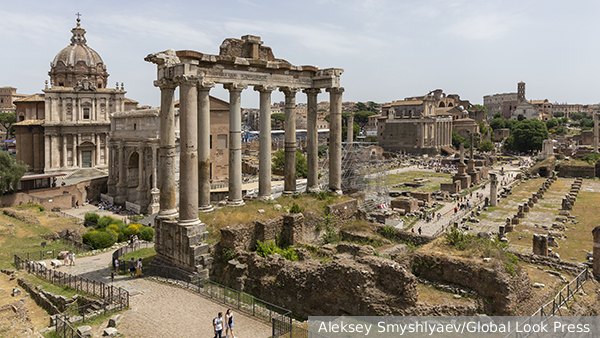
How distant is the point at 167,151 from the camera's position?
47.0ft

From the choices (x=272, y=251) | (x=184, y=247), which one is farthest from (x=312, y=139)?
(x=184, y=247)

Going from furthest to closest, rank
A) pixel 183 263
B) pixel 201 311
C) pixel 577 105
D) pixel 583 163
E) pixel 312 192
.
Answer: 1. pixel 577 105
2. pixel 583 163
3. pixel 312 192
4. pixel 183 263
5. pixel 201 311

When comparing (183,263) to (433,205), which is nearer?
(183,263)

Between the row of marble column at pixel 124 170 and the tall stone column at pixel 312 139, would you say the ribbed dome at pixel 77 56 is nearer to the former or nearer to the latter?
the row of marble column at pixel 124 170

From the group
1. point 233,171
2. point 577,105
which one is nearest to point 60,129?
point 233,171

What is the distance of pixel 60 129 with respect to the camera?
50.6 m

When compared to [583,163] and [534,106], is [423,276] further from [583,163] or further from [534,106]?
[534,106]

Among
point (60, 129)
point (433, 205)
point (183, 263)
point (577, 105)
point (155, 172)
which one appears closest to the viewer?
point (183, 263)

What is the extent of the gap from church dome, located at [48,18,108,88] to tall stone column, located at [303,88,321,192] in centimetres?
4723

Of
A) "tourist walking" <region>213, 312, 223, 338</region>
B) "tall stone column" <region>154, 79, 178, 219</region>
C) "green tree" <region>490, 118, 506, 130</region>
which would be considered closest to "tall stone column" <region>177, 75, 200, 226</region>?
"tall stone column" <region>154, 79, 178, 219</region>

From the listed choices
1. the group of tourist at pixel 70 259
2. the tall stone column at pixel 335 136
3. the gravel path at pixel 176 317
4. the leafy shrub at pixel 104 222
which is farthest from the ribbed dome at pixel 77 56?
the gravel path at pixel 176 317

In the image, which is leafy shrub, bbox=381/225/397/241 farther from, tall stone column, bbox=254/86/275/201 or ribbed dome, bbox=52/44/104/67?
ribbed dome, bbox=52/44/104/67

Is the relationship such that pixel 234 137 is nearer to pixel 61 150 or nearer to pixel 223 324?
pixel 223 324

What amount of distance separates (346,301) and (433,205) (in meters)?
36.2
